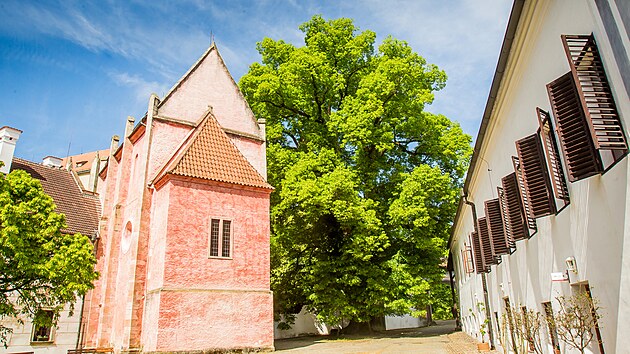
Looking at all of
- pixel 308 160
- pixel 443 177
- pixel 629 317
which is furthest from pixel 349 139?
pixel 629 317

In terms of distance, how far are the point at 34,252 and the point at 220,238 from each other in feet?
20.7

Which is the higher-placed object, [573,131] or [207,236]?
[207,236]

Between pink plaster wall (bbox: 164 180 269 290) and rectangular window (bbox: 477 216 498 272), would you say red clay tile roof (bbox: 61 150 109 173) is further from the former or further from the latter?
rectangular window (bbox: 477 216 498 272)

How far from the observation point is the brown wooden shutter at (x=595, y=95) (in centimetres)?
480

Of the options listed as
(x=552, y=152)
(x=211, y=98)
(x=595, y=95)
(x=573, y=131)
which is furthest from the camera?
(x=211, y=98)

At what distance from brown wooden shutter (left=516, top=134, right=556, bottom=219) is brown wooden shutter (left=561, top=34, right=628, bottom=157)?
237 cm

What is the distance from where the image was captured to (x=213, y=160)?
1852cm

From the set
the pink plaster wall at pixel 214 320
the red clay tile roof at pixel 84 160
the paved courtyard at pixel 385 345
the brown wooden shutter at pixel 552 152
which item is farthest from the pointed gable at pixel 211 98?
the red clay tile roof at pixel 84 160

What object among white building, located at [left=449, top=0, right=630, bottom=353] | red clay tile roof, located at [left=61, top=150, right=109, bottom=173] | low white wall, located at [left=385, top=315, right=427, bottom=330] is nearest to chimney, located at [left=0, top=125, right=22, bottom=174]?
white building, located at [left=449, top=0, right=630, bottom=353]

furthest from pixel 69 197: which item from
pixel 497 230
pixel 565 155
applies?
pixel 565 155

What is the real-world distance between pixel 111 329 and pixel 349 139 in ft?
46.9

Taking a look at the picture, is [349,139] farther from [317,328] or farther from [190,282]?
[317,328]

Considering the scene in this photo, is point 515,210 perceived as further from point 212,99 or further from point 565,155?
point 212,99

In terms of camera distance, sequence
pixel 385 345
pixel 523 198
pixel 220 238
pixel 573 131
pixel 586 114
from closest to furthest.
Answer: pixel 586 114 < pixel 573 131 < pixel 523 198 < pixel 220 238 < pixel 385 345
